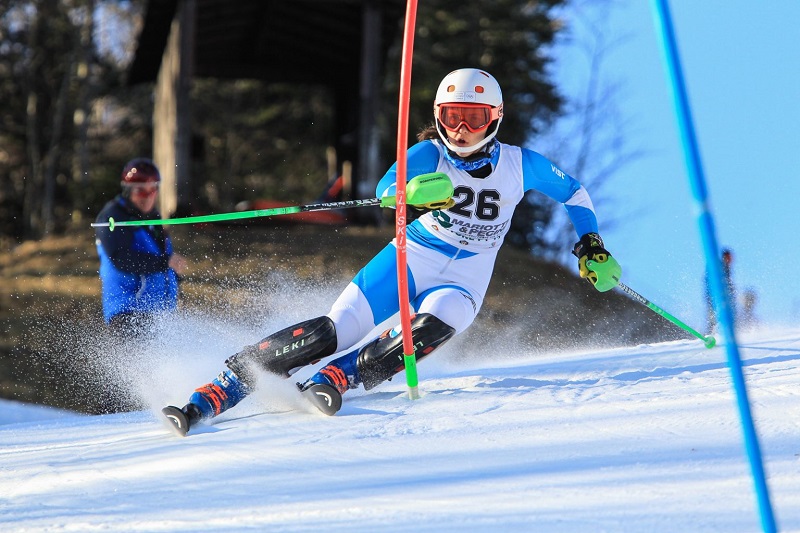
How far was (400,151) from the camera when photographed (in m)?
4.39

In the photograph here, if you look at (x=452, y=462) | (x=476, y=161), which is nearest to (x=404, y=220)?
(x=476, y=161)

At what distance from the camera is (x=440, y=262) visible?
4.93 m

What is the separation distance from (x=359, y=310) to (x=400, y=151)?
905 mm

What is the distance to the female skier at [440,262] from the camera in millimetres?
4543

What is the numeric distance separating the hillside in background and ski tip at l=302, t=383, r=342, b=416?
354 centimetres

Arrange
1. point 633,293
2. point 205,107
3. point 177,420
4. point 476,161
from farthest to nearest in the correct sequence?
point 205,107 → point 633,293 → point 476,161 → point 177,420

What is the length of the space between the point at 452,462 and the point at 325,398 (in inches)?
41.3

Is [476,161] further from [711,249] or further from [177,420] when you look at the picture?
[711,249]

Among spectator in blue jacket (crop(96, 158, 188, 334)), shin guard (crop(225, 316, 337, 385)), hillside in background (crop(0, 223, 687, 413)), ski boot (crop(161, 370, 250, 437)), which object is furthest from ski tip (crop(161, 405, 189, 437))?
hillside in background (crop(0, 223, 687, 413))

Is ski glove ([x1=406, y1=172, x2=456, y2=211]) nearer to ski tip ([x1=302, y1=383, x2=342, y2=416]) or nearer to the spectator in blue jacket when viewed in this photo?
ski tip ([x1=302, y1=383, x2=342, y2=416])

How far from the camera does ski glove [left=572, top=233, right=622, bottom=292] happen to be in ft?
16.3

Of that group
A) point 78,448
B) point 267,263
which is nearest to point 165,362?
point 78,448

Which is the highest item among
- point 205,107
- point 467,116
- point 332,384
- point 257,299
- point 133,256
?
point 205,107

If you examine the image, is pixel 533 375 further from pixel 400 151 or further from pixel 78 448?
pixel 78 448
